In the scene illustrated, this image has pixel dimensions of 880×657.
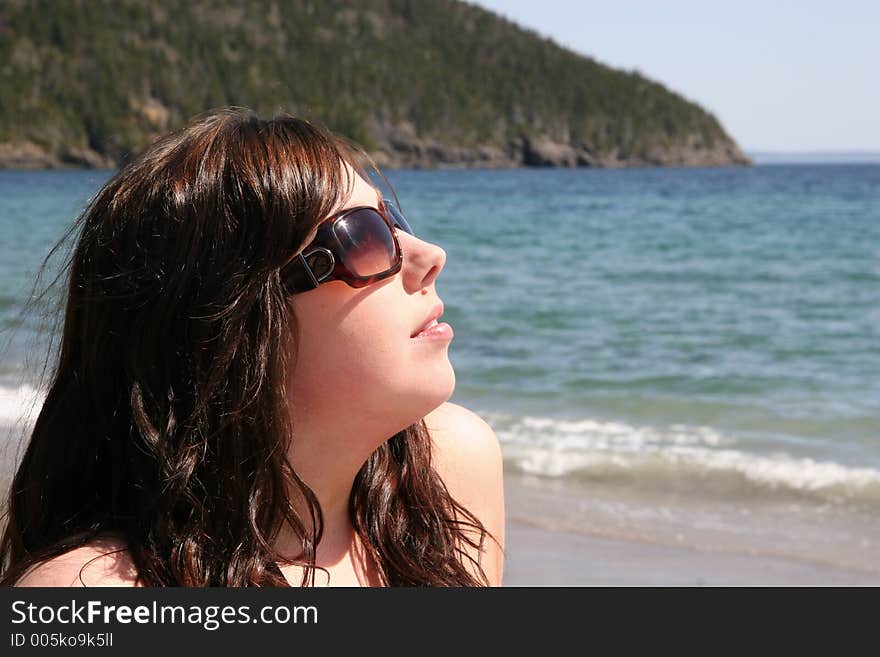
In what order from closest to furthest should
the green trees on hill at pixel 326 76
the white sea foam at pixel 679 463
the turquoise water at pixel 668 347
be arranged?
the white sea foam at pixel 679 463
the turquoise water at pixel 668 347
the green trees on hill at pixel 326 76

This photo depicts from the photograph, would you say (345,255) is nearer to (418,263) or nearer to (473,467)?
(418,263)

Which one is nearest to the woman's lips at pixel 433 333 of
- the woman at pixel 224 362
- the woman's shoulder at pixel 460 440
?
the woman at pixel 224 362

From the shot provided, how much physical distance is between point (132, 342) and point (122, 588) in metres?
0.35

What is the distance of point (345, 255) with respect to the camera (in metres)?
1.62

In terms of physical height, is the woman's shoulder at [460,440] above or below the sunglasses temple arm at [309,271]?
below

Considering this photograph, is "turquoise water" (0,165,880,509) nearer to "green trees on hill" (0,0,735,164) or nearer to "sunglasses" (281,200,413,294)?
"sunglasses" (281,200,413,294)

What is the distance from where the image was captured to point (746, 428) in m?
7.81

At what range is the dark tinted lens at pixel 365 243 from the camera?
1625 millimetres

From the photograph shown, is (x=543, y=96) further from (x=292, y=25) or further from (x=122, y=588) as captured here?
(x=122, y=588)

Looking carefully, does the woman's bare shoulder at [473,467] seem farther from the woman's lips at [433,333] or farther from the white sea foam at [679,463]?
the white sea foam at [679,463]

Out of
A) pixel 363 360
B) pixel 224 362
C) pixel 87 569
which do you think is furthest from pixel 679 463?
pixel 87 569

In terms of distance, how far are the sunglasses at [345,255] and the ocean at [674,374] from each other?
57 cm

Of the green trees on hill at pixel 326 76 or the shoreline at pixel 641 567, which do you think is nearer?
the shoreline at pixel 641 567

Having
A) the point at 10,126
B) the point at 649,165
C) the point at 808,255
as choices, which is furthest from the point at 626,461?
the point at 649,165
